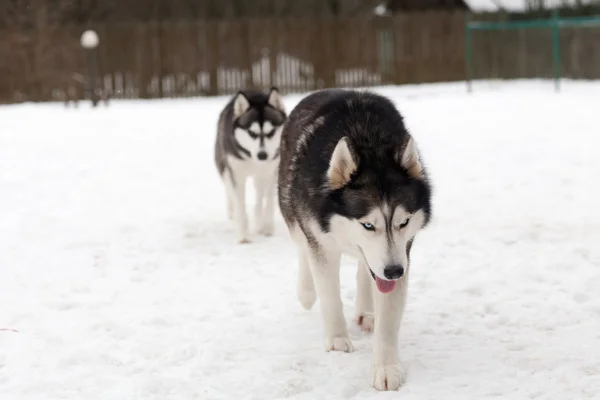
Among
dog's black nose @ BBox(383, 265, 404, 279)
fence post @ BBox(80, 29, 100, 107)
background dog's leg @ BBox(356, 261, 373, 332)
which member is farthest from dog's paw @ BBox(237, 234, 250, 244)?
fence post @ BBox(80, 29, 100, 107)

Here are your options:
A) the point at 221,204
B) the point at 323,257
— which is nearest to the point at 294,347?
the point at 323,257

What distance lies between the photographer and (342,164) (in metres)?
3.80

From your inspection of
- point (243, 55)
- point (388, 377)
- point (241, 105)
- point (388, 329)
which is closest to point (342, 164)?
point (388, 329)

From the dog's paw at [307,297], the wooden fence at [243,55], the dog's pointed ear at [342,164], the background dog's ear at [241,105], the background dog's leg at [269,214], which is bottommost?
the dog's paw at [307,297]

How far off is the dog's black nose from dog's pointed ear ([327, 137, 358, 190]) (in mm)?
469

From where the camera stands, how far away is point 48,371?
14.0 ft

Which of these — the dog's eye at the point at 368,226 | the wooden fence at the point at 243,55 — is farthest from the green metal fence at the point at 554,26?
the dog's eye at the point at 368,226

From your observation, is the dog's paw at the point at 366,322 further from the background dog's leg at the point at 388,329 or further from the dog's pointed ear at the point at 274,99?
the dog's pointed ear at the point at 274,99

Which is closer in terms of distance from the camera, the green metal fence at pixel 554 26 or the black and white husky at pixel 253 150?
the black and white husky at pixel 253 150

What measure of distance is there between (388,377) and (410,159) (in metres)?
1.04

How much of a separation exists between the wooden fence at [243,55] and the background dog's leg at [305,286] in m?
16.1

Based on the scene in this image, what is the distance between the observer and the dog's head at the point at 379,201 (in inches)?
144

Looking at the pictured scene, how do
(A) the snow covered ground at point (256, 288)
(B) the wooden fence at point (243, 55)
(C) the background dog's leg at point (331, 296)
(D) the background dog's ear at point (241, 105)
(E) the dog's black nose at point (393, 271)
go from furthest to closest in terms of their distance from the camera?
(B) the wooden fence at point (243, 55) → (D) the background dog's ear at point (241, 105) → (C) the background dog's leg at point (331, 296) → (A) the snow covered ground at point (256, 288) → (E) the dog's black nose at point (393, 271)

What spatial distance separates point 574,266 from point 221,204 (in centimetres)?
458
